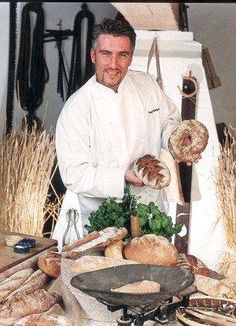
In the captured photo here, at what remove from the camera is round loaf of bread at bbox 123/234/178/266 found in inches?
76.0

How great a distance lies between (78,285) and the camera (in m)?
1.48

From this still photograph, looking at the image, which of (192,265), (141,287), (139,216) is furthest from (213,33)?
(141,287)

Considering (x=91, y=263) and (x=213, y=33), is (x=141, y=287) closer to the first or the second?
(x=91, y=263)

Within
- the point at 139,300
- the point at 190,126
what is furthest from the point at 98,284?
the point at 190,126

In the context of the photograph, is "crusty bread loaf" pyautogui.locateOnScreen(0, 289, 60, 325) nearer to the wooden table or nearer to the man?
the wooden table

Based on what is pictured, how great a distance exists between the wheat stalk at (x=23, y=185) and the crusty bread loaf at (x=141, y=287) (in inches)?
49.9

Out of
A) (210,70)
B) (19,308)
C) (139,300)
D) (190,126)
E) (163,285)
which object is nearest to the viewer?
(139,300)

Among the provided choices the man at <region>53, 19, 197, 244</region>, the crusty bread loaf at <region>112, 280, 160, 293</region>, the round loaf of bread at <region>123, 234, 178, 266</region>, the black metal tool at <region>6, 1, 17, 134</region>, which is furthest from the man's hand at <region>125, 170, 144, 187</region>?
the crusty bread loaf at <region>112, 280, 160, 293</region>

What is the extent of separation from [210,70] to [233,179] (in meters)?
0.52

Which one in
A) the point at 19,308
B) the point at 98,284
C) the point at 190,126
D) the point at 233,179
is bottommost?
the point at 19,308

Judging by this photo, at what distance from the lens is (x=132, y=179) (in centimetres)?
250

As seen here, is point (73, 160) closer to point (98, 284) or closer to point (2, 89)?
point (2, 89)

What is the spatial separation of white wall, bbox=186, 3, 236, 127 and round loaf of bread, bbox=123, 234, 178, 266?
35.2 inches

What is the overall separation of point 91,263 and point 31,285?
27cm
